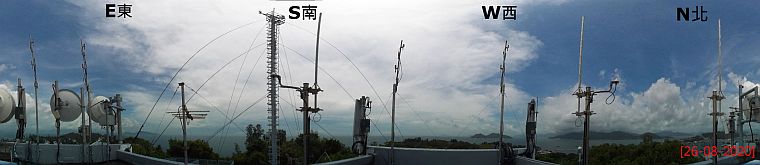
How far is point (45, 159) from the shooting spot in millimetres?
29078

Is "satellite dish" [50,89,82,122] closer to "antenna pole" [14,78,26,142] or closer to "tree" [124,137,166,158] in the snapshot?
"antenna pole" [14,78,26,142]

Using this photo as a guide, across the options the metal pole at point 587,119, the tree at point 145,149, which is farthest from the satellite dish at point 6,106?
the metal pole at point 587,119

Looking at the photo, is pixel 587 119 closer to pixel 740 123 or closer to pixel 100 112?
pixel 740 123

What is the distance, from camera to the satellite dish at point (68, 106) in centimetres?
2802

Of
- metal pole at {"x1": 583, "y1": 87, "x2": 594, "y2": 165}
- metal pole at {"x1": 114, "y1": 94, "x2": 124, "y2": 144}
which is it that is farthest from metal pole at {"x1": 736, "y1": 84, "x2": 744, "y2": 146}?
metal pole at {"x1": 114, "y1": 94, "x2": 124, "y2": 144}

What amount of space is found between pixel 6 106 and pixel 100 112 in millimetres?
4385

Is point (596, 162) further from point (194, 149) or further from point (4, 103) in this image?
point (4, 103)

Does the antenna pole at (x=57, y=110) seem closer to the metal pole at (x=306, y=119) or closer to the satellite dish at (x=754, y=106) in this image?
the metal pole at (x=306, y=119)

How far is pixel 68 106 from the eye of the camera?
28141 mm

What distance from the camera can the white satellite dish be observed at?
29.8m

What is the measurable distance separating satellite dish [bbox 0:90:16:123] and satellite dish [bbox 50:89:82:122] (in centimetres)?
221

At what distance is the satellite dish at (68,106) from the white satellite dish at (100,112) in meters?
0.91

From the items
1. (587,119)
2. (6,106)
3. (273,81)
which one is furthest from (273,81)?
(6,106)

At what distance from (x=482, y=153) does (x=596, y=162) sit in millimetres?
17396
